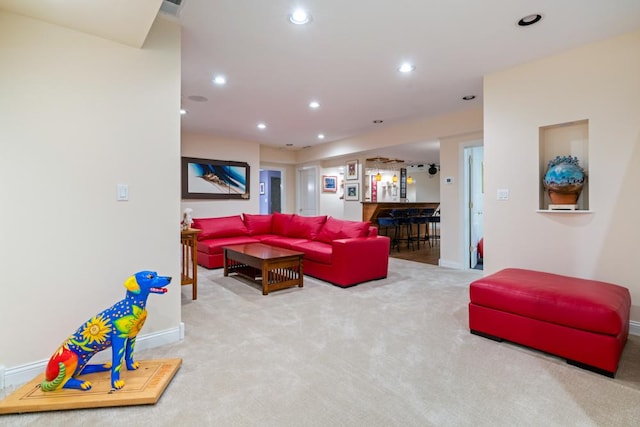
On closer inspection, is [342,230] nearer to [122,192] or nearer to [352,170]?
[122,192]

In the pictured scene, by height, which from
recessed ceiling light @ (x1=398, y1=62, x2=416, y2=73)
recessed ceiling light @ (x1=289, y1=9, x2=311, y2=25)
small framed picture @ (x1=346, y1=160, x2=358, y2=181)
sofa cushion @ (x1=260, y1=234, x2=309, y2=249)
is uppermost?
recessed ceiling light @ (x1=398, y1=62, x2=416, y2=73)

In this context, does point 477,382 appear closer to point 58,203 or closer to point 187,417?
point 187,417

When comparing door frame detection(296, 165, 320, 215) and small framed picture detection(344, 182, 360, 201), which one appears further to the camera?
door frame detection(296, 165, 320, 215)

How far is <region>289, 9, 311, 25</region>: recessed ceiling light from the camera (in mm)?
2303

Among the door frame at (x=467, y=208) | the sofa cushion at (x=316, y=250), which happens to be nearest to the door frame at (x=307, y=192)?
the sofa cushion at (x=316, y=250)

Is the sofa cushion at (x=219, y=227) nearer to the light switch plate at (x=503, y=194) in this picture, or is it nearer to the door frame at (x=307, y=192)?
the door frame at (x=307, y=192)

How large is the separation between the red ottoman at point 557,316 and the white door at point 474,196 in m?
2.60

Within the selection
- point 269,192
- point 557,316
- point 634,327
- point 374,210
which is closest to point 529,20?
point 557,316

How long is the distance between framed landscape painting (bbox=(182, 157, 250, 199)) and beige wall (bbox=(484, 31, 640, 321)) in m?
5.16

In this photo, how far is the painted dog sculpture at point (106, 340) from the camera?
1.66m

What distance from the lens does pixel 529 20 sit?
2.42 meters

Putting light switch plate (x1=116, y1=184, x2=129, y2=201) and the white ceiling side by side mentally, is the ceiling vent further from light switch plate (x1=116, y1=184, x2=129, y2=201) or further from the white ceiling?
light switch plate (x1=116, y1=184, x2=129, y2=201)

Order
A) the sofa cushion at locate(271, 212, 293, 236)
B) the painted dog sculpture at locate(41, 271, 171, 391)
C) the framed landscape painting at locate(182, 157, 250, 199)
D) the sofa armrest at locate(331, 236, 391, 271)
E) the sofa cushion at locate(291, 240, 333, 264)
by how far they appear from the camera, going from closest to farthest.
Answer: the painted dog sculpture at locate(41, 271, 171, 391)
the sofa armrest at locate(331, 236, 391, 271)
the sofa cushion at locate(291, 240, 333, 264)
the sofa cushion at locate(271, 212, 293, 236)
the framed landscape painting at locate(182, 157, 250, 199)

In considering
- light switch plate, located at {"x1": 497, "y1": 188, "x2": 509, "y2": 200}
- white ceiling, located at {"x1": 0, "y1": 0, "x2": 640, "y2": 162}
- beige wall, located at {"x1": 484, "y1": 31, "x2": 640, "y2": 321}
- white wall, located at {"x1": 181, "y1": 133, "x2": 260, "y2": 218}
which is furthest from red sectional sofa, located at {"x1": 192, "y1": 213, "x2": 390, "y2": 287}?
white ceiling, located at {"x1": 0, "y1": 0, "x2": 640, "y2": 162}
